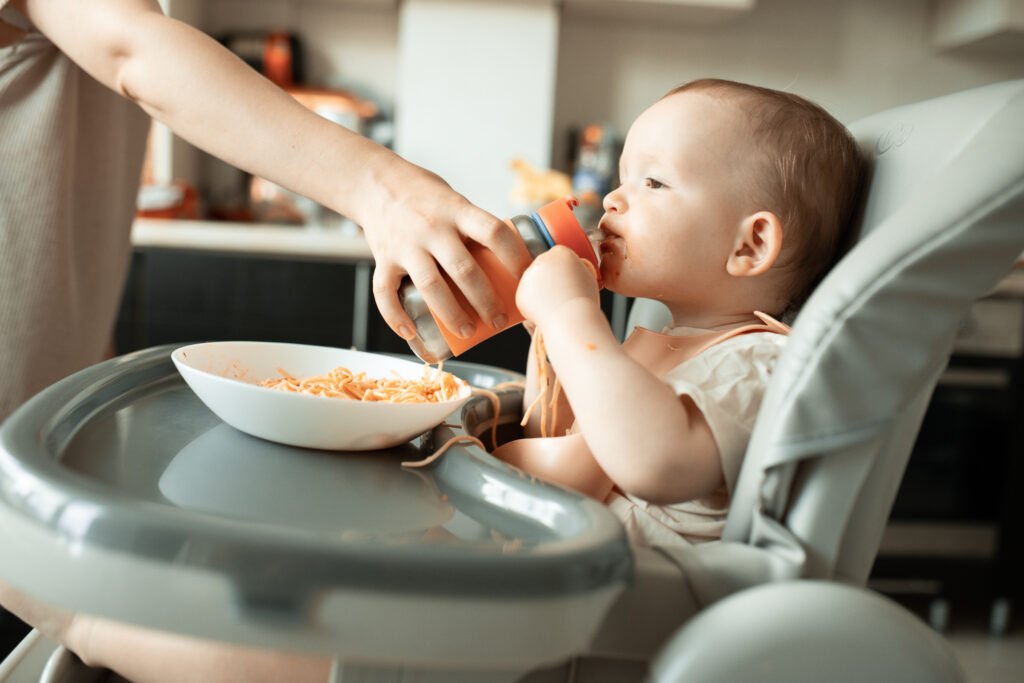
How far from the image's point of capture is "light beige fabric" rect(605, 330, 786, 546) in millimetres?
661

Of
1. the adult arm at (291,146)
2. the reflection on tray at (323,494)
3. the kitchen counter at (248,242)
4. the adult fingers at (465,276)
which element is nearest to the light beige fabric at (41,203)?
the adult arm at (291,146)

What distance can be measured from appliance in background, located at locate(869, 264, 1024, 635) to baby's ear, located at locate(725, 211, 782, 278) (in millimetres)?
1578

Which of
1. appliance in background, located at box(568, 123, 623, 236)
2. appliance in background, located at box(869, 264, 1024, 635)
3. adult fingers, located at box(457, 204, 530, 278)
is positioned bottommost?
appliance in background, located at box(869, 264, 1024, 635)

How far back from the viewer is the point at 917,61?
2.85 m

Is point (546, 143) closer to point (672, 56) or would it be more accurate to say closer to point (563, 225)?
point (672, 56)

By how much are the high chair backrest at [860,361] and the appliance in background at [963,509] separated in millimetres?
1790

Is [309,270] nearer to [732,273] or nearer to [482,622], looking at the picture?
[732,273]

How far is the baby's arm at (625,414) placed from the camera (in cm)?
64

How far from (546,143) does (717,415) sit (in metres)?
2.11

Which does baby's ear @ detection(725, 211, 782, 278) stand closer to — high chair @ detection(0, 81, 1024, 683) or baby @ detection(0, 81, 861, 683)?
baby @ detection(0, 81, 861, 683)

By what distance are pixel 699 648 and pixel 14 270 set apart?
85cm

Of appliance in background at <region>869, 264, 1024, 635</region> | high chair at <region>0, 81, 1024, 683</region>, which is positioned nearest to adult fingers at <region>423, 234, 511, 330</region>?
high chair at <region>0, 81, 1024, 683</region>

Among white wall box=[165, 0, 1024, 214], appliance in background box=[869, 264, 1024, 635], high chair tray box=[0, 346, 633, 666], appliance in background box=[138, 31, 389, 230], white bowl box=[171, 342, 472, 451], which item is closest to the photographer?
high chair tray box=[0, 346, 633, 666]

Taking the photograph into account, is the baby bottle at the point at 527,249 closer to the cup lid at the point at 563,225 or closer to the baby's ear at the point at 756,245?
the cup lid at the point at 563,225
